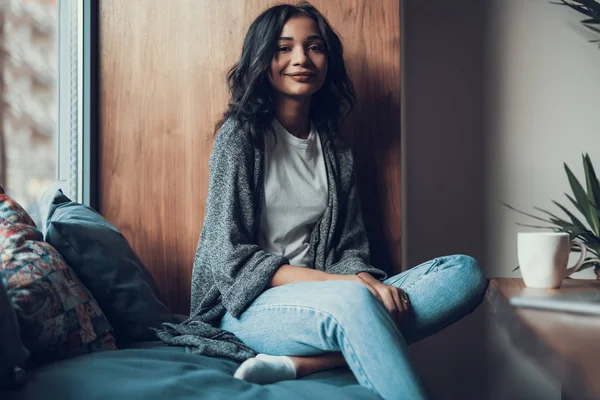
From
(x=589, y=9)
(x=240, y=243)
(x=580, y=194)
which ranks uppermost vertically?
(x=589, y=9)

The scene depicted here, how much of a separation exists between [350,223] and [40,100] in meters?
0.90

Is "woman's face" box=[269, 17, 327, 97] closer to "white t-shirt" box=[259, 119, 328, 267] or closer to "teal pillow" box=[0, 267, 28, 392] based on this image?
"white t-shirt" box=[259, 119, 328, 267]

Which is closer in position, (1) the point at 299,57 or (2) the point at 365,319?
(2) the point at 365,319

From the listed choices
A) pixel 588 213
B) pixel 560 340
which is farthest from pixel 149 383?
pixel 588 213

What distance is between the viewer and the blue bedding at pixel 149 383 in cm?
99

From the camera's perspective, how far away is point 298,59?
1669 millimetres

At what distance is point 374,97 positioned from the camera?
1.92 meters

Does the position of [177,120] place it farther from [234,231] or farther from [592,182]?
[592,182]

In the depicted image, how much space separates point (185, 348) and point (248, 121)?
601mm

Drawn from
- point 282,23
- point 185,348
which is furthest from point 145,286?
point 282,23

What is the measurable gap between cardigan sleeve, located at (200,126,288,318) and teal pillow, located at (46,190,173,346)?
0.18 metres

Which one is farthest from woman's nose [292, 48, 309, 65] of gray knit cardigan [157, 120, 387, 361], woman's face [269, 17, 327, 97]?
gray knit cardigan [157, 120, 387, 361]

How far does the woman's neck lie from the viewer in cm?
177

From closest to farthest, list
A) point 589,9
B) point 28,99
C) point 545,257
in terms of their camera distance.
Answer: point 545,257 → point 28,99 → point 589,9
